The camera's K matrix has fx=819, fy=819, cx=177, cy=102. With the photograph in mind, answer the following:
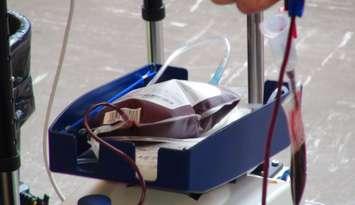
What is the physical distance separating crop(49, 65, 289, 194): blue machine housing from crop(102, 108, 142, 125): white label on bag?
5 centimetres

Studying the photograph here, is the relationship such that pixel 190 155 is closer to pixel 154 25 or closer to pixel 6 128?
pixel 6 128

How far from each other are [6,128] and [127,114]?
0.79 feet

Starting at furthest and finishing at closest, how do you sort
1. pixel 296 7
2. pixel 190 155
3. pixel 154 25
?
pixel 154 25
pixel 190 155
pixel 296 7

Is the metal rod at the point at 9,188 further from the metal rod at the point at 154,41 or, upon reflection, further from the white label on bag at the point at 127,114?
the metal rod at the point at 154,41

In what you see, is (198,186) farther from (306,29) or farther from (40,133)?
(306,29)

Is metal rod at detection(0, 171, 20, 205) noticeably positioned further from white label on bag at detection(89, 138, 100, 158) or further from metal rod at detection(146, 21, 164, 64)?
metal rod at detection(146, 21, 164, 64)

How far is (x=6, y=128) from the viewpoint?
0.96 metres

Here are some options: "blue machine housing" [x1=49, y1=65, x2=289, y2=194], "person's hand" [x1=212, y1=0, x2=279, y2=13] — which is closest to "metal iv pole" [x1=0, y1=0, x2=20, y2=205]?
"blue machine housing" [x1=49, y1=65, x2=289, y2=194]

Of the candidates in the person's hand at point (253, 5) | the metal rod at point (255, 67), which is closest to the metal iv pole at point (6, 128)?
the person's hand at point (253, 5)

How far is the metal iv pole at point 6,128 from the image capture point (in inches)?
36.8

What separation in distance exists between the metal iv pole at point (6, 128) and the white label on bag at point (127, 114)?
20 centimetres

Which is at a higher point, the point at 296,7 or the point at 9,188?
the point at 296,7

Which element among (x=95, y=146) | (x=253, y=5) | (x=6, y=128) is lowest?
(x=95, y=146)

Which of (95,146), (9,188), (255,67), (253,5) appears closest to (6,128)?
(9,188)
